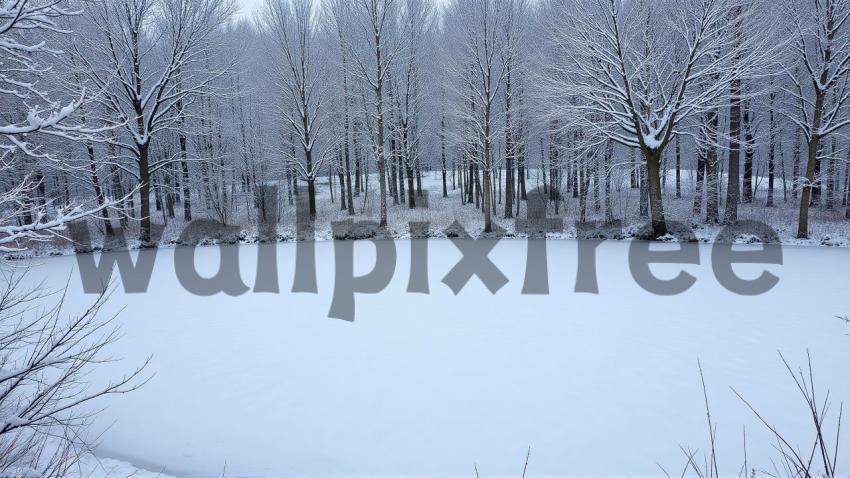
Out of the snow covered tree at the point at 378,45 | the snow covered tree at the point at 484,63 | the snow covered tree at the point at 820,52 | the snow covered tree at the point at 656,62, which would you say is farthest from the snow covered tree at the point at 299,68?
the snow covered tree at the point at 820,52

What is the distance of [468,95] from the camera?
17531 mm

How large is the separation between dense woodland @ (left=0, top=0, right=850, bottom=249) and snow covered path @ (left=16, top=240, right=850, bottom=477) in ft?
18.0

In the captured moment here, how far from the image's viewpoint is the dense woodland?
12.4 metres

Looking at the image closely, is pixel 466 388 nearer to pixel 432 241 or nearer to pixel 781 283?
pixel 781 283

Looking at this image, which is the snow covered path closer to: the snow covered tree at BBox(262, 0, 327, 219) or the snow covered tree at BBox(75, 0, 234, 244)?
the snow covered tree at BBox(75, 0, 234, 244)

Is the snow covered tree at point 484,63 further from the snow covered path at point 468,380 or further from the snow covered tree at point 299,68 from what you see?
the snow covered path at point 468,380

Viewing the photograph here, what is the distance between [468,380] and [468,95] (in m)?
15.0

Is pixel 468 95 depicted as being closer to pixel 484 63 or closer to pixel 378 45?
pixel 484 63

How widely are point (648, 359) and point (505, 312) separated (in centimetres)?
244

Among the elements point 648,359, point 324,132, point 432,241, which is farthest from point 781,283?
point 324,132

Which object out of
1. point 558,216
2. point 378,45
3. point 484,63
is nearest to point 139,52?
point 378,45

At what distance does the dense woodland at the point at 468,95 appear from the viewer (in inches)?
489

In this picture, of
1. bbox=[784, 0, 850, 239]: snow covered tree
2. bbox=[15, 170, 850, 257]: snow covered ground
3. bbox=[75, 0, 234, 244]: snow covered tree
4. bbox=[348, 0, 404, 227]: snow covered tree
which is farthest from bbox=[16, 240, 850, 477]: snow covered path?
bbox=[348, 0, 404, 227]: snow covered tree

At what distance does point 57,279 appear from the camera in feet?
A: 34.6
